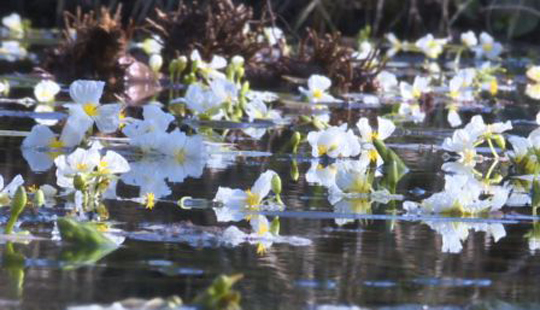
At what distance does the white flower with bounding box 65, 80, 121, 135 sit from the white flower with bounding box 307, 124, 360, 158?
0.57m

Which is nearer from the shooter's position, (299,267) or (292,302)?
(292,302)

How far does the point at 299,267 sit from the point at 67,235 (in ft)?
1.50

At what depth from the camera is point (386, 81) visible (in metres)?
7.46

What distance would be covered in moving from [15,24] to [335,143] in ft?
25.2

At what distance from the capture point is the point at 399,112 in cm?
630

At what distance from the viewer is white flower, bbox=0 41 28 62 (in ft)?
31.0

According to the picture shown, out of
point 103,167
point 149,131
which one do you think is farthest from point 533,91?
point 103,167

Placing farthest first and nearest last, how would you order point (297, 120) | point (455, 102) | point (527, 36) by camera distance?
point (527, 36) → point (455, 102) → point (297, 120)

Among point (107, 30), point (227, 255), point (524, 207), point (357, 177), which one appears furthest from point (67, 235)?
point (107, 30)

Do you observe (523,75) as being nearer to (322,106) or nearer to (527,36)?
(322,106)

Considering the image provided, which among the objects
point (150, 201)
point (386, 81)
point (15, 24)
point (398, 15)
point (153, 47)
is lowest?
point (150, 201)

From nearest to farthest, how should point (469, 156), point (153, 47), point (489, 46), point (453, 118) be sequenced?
point (469, 156), point (453, 118), point (153, 47), point (489, 46)

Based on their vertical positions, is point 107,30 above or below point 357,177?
above

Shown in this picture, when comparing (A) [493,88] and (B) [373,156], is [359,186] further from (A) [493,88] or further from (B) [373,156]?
(A) [493,88]
